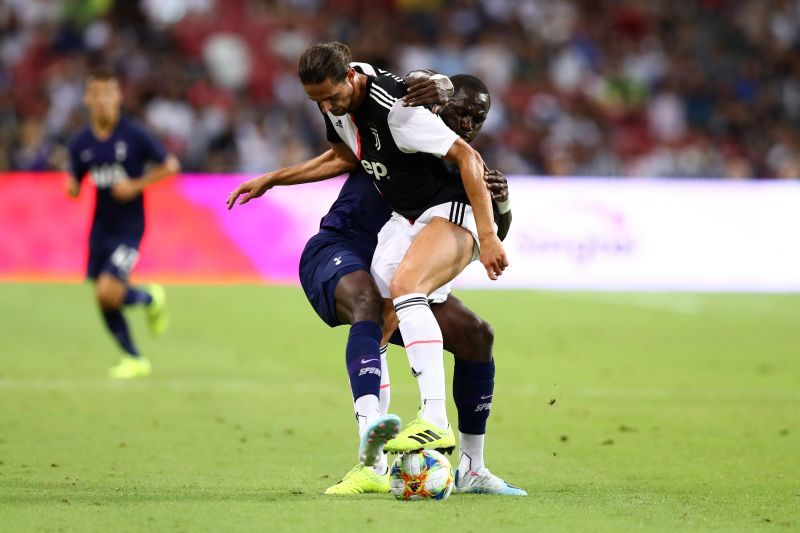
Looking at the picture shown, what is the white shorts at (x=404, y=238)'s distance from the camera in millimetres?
5953

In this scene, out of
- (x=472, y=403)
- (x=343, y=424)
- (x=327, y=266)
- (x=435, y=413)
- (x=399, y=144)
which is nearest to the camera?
(x=435, y=413)

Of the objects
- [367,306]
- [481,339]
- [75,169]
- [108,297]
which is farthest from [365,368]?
[75,169]

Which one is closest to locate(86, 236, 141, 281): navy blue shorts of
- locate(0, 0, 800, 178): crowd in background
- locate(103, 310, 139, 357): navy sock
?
locate(103, 310, 139, 357): navy sock

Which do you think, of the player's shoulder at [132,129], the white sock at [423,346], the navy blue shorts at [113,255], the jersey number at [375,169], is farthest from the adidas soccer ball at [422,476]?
the player's shoulder at [132,129]

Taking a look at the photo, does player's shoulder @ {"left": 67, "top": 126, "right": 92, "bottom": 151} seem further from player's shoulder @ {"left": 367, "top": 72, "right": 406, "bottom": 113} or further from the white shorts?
player's shoulder @ {"left": 367, "top": 72, "right": 406, "bottom": 113}

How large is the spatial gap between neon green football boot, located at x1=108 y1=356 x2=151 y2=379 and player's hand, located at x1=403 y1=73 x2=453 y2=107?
5.43m

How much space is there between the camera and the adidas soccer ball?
5.43 metres

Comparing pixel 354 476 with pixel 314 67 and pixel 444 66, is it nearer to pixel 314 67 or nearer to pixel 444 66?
pixel 314 67

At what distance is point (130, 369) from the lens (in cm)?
1057

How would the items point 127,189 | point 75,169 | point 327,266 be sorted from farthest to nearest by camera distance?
point 75,169, point 127,189, point 327,266

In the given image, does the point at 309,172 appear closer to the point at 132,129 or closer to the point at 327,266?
the point at 327,266

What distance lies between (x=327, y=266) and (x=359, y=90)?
0.83 m

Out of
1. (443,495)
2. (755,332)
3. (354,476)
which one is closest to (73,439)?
(354,476)

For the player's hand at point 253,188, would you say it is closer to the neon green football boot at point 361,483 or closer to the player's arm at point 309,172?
the player's arm at point 309,172
